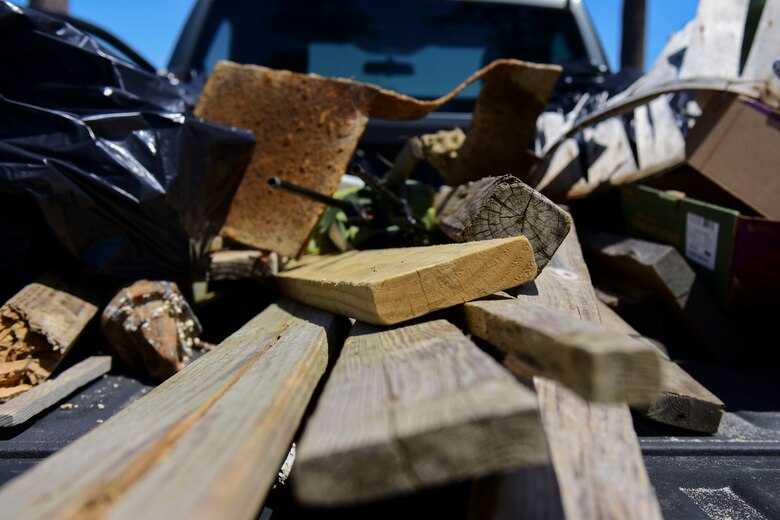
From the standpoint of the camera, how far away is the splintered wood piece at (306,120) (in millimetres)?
2127

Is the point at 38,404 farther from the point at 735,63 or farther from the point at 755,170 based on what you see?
the point at 735,63

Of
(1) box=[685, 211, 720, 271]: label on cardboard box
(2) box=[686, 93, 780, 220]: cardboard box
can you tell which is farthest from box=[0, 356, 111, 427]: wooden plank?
(2) box=[686, 93, 780, 220]: cardboard box

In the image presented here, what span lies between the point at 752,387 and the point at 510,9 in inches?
106

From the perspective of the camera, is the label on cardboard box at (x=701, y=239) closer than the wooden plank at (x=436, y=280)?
No

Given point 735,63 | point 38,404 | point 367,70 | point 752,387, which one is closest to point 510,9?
point 367,70

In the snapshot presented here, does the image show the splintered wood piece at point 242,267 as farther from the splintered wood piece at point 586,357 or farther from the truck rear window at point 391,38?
the truck rear window at point 391,38

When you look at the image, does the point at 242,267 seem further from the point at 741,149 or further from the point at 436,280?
the point at 741,149

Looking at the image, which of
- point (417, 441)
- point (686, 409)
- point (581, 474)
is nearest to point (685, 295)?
point (686, 409)

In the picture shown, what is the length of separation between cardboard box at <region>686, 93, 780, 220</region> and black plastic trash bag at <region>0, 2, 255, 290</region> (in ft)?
5.31

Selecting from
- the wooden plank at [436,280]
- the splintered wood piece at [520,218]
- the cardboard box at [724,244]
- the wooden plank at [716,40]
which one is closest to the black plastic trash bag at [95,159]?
the wooden plank at [436,280]

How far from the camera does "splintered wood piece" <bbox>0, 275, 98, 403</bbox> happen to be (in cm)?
154

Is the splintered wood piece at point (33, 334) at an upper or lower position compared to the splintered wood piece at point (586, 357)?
lower

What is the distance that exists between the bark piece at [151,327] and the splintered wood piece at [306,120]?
0.42 metres

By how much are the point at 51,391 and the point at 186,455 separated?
100 centimetres
